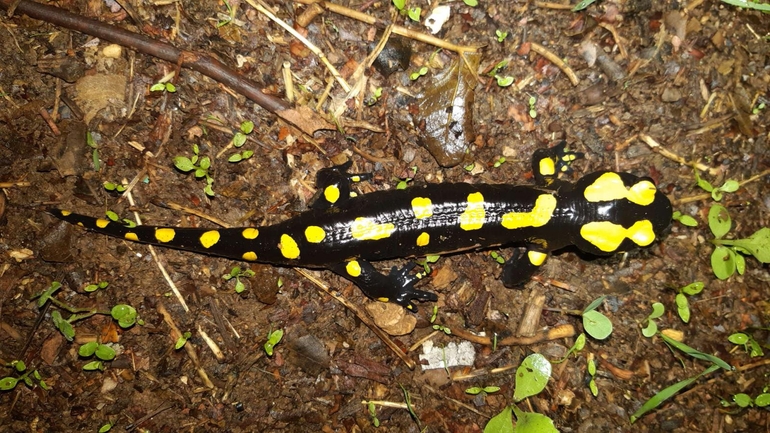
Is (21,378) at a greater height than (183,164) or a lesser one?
lesser

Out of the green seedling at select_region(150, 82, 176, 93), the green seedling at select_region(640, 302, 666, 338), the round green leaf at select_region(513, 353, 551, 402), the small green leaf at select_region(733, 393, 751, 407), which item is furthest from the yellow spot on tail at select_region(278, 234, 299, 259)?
the small green leaf at select_region(733, 393, 751, 407)

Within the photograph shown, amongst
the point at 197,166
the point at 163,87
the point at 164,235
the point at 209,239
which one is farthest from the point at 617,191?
the point at 163,87

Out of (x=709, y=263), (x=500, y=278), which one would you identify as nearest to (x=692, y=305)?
(x=709, y=263)

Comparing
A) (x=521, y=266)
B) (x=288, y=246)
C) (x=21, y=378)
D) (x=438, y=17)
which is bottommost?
(x=21, y=378)

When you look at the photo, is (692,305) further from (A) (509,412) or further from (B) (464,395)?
(B) (464,395)

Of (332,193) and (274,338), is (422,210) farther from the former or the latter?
(274,338)

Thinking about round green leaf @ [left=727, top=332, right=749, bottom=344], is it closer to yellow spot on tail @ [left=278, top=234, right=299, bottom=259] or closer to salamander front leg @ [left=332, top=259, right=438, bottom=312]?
salamander front leg @ [left=332, top=259, right=438, bottom=312]
